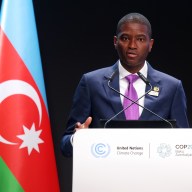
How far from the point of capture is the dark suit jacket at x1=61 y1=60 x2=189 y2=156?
180 cm

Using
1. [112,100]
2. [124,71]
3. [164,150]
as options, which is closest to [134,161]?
[164,150]

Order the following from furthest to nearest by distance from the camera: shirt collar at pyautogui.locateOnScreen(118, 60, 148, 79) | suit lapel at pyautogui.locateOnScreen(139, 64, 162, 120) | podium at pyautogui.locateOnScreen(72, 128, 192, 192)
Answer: shirt collar at pyautogui.locateOnScreen(118, 60, 148, 79), suit lapel at pyautogui.locateOnScreen(139, 64, 162, 120), podium at pyautogui.locateOnScreen(72, 128, 192, 192)

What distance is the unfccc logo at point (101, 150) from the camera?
1.20 m

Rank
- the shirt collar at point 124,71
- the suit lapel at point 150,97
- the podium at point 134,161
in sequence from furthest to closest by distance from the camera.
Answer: the shirt collar at point 124,71 < the suit lapel at point 150,97 < the podium at point 134,161

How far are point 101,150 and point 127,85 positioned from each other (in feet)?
2.21

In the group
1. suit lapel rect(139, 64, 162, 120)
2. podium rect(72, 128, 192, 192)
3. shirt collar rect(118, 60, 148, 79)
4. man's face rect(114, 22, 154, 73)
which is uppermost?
man's face rect(114, 22, 154, 73)

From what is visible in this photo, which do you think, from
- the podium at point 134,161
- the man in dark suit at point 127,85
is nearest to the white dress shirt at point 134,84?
the man in dark suit at point 127,85

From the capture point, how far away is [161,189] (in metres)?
1.18

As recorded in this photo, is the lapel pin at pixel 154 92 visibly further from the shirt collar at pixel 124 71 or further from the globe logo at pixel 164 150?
the globe logo at pixel 164 150

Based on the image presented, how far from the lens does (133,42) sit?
5.99ft

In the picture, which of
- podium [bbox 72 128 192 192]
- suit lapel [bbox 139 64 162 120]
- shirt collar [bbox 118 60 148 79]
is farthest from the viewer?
shirt collar [bbox 118 60 148 79]

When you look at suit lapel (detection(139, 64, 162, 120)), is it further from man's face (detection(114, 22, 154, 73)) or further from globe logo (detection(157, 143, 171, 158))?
globe logo (detection(157, 143, 171, 158))

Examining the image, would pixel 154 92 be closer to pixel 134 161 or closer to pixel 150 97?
pixel 150 97

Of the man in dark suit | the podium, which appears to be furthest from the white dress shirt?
the podium
